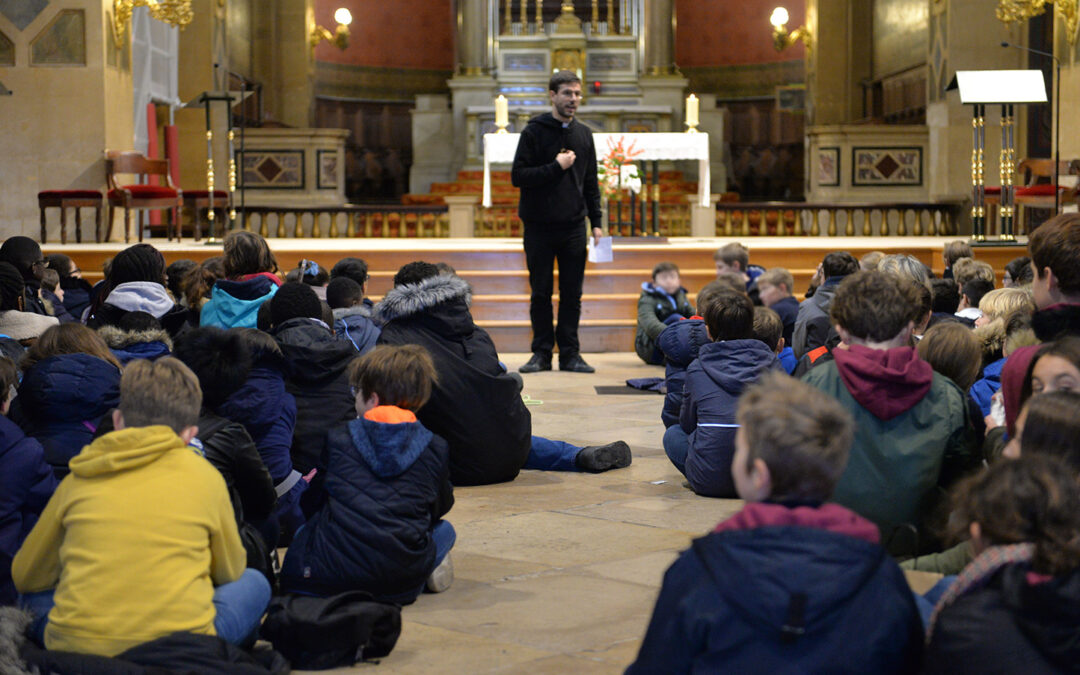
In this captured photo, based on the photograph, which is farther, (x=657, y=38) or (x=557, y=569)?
(x=657, y=38)

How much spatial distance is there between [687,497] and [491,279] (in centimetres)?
646

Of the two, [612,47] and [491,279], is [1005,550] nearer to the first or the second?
[491,279]

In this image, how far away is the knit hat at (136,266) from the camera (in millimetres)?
5543

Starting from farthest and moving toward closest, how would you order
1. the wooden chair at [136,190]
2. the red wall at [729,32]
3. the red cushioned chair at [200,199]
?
the red wall at [729,32] < the red cushioned chair at [200,199] < the wooden chair at [136,190]

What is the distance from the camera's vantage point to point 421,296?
4957 millimetres

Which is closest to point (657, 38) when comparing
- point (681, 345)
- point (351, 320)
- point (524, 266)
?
point (524, 266)

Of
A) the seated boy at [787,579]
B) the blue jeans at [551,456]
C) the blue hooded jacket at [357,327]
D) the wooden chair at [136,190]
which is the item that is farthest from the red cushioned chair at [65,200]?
the seated boy at [787,579]

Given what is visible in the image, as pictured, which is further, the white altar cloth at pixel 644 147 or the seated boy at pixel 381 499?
the white altar cloth at pixel 644 147

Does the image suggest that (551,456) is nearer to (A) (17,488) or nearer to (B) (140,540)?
(A) (17,488)

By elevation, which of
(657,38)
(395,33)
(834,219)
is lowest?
(834,219)

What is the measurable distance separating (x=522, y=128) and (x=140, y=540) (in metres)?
9.19

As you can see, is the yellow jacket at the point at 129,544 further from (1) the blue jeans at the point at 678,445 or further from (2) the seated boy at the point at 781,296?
(2) the seated boy at the point at 781,296

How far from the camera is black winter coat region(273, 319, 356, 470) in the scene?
4.43 metres

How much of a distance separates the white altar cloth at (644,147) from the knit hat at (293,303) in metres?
8.27
